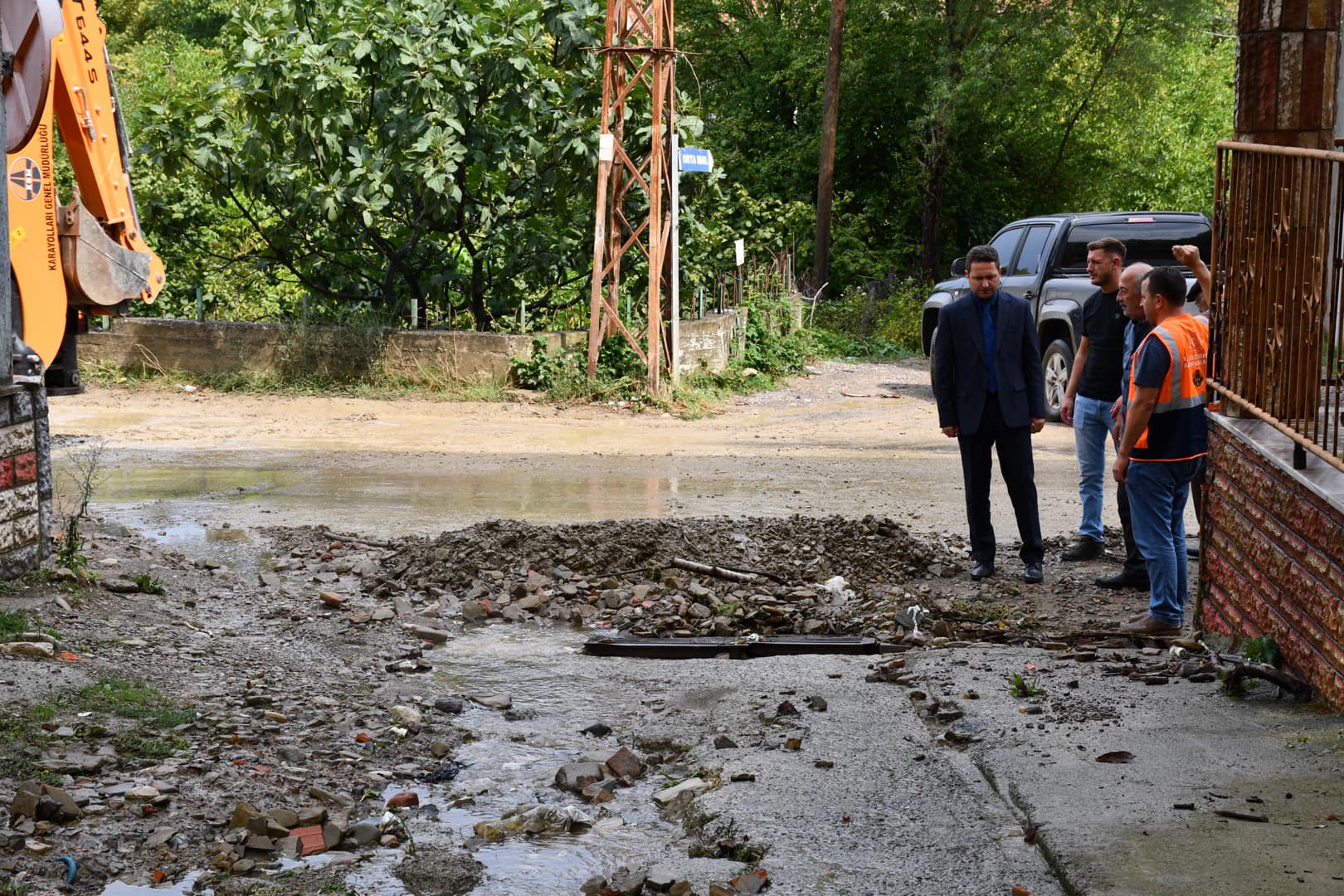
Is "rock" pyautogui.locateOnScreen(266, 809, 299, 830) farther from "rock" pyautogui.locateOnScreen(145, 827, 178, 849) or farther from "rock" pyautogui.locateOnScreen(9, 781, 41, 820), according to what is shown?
"rock" pyautogui.locateOnScreen(9, 781, 41, 820)

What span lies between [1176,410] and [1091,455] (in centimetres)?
198

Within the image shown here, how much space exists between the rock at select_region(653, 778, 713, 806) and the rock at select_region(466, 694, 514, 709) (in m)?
1.30

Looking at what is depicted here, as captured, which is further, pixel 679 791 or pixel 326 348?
pixel 326 348

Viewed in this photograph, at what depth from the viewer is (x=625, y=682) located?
6.05m

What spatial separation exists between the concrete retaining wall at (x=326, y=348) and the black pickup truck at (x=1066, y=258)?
14.2ft

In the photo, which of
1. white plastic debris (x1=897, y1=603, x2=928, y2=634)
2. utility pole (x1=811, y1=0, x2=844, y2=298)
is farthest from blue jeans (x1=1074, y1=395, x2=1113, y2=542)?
utility pole (x1=811, y1=0, x2=844, y2=298)

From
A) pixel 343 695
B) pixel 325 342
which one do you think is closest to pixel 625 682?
pixel 343 695

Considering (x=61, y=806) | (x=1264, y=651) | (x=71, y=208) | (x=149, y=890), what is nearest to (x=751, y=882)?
(x=149, y=890)

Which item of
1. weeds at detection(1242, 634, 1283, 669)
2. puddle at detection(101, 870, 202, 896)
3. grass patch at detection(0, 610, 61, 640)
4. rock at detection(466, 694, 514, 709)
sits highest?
weeds at detection(1242, 634, 1283, 669)

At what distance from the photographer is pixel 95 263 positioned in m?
11.4

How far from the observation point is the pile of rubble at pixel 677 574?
7.10 m

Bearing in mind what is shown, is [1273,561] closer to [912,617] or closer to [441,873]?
[912,617]

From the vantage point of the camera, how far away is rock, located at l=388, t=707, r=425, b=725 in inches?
214

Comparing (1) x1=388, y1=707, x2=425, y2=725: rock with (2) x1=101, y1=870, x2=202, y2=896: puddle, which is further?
(1) x1=388, y1=707, x2=425, y2=725: rock
